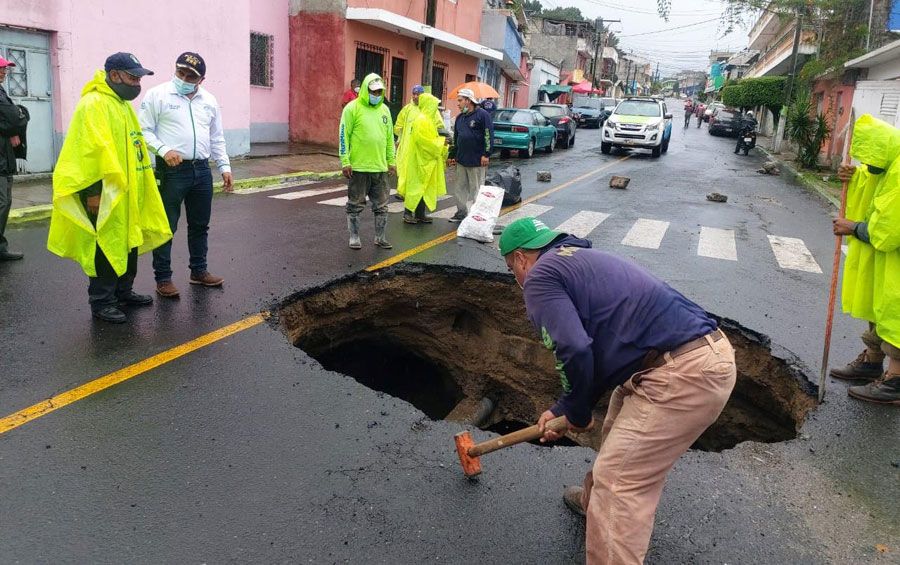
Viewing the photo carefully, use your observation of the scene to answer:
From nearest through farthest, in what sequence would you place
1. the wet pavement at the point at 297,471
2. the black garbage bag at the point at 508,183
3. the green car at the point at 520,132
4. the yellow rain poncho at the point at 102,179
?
the wet pavement at the point at 297,471 → the yellow rain poncho at the point at 102,179 → the black garbage bag at the point at 508,183 → the green car at the point at 520,132

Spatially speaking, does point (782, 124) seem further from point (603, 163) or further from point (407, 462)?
point (407, 462)

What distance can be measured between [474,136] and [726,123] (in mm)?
34461

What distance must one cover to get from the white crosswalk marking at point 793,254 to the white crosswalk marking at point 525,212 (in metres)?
3.63

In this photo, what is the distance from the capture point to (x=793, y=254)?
9156 mm

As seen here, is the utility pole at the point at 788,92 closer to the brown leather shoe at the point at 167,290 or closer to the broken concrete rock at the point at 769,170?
the broken concrete rock at the point at 769,170

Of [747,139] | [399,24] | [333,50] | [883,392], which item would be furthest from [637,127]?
[883,392]

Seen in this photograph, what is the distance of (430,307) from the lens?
690 cm

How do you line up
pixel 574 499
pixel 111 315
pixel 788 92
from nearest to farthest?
1. pixel 574 499
2. pixel 111 315
3. pixel 788 92

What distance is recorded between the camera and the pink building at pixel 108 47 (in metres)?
10.7

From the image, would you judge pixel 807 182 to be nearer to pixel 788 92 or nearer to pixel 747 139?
pixel 747 139

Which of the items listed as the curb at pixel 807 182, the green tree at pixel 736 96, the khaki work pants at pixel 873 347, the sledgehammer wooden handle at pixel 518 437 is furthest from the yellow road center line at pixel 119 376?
the green tree at pixel 736 96

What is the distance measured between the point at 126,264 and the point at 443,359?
337 centimetres

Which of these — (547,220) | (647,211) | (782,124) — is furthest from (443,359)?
(782,124)

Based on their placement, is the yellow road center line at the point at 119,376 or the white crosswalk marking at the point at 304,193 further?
the white crosswalk marking at the point at 304,193
